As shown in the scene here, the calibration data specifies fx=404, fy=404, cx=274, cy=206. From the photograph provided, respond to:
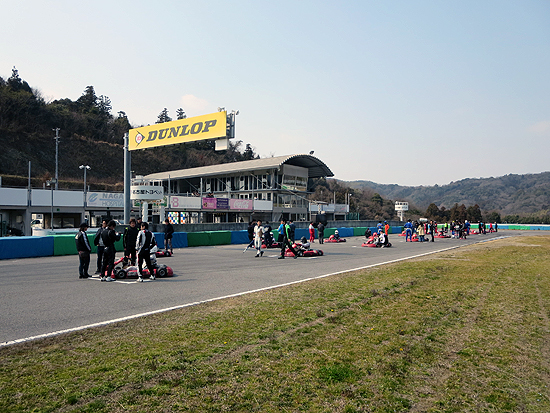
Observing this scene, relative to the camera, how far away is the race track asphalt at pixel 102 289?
281 inches

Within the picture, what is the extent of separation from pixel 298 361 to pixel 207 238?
23.3 meters

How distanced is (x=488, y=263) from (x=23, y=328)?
1588 centimetres

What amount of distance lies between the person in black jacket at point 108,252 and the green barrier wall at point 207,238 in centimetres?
1431

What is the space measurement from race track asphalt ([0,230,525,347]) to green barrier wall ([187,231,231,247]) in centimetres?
969

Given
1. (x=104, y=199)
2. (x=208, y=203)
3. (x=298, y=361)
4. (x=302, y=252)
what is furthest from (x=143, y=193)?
(x=298, y=361)

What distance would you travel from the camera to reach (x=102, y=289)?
10.5 meters

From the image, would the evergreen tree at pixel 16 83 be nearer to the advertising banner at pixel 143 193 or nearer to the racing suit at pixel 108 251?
the advertising banner at pixel 143 193

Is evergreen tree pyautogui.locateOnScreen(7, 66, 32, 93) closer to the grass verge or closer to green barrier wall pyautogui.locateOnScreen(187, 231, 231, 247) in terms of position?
green barrier wall pyautogui.locateOnScreen(187, 231, 231, 247)

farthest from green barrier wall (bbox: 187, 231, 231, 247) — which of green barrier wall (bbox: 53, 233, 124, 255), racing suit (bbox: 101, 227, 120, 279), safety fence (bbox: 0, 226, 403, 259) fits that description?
racing suit (bbox: 101, 227, 120, 279)

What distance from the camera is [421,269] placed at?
46.3 feet

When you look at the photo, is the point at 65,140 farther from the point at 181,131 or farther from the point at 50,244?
the point at 50,244

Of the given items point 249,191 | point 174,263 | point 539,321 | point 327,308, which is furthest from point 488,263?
point 249,191

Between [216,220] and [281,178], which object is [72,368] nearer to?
[216,220]

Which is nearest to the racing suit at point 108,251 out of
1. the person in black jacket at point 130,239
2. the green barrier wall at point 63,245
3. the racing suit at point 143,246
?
the person in black jacket at point 130,239
